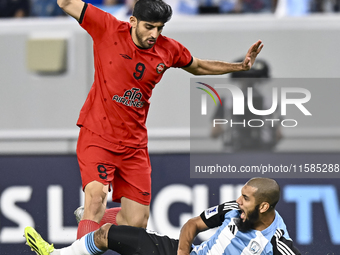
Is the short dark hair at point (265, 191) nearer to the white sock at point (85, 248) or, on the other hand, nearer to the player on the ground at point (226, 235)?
the player on the ground at point (226, 235)

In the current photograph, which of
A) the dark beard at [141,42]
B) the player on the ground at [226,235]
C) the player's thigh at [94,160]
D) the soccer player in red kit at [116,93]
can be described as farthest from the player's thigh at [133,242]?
the dark beard at [141,42]

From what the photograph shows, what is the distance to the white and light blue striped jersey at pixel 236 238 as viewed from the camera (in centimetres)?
418

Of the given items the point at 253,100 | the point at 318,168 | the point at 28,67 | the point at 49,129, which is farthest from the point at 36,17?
the point at 318,168

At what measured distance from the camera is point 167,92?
6.16 meters

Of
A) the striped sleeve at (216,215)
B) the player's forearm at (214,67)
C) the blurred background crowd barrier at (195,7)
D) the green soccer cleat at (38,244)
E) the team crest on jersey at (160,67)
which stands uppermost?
the blurred background crowd barrier at (195,7)

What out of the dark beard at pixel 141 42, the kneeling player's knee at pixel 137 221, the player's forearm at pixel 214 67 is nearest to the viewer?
the dark beard at pixel 141 42

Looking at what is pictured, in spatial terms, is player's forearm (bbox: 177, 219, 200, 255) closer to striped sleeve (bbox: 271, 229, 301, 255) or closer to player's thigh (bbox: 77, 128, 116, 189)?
striped sleeve (bbox: 271, 229, 301, 255)

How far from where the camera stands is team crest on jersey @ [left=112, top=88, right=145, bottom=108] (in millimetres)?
4395

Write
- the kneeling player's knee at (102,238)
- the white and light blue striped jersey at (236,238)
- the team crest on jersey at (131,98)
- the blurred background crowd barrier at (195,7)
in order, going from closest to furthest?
the kneeling player's knee at (102,238)
the white and light blue striped jersey at (236,238)
the team crest on jersey at (131,98)
the blurred background crowd barrier at (195,7)

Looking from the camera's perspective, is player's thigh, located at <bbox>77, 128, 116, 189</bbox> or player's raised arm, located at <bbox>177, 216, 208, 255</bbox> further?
player's thigh, located at <bbox>77, 128, 116, 189</bbox>

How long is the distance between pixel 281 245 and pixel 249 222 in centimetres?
28

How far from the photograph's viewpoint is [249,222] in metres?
4.16

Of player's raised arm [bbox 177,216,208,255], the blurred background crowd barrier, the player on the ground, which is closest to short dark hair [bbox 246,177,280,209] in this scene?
the player on the ground

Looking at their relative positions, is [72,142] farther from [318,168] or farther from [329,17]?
[329,17]
